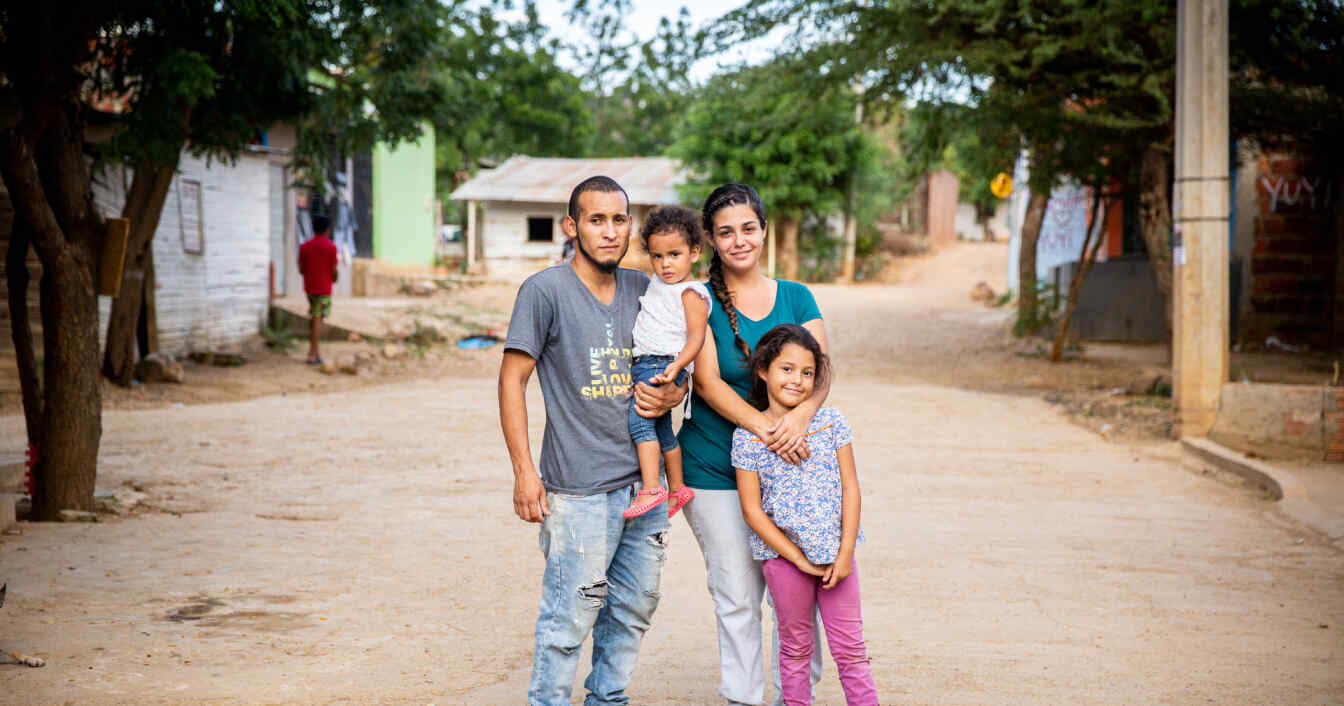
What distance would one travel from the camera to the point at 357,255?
108 feet

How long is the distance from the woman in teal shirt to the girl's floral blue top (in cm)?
8

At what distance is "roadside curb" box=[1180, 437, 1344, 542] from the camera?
6.91 meters

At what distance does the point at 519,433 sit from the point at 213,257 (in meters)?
15.8

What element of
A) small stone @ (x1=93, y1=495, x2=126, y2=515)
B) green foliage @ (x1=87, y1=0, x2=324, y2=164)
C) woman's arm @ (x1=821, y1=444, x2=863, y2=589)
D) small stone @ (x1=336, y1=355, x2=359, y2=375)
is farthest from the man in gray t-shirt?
small stone @ (x1=336, y1=355, x2=359, y2=375)

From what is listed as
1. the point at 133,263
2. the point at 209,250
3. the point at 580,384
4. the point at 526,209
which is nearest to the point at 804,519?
the point at 580,384

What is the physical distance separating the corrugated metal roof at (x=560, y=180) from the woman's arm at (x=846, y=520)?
3124 cm

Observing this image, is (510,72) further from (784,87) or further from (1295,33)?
(1295,33)

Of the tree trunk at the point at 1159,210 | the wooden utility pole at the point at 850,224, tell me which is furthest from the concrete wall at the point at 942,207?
the tree trunk at the point at 1159,210

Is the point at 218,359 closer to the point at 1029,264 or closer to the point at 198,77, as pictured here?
the point at 198,77

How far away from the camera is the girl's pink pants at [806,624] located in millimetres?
3412

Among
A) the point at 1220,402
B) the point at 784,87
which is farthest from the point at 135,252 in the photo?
the point at 1220,402

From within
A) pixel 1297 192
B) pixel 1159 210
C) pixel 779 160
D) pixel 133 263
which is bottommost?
pixel 133 263

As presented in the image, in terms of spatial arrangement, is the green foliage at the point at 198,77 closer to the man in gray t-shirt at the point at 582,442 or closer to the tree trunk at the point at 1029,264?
the man in gray t-shirt at the point at 582,442

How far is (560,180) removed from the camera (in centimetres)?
3694
